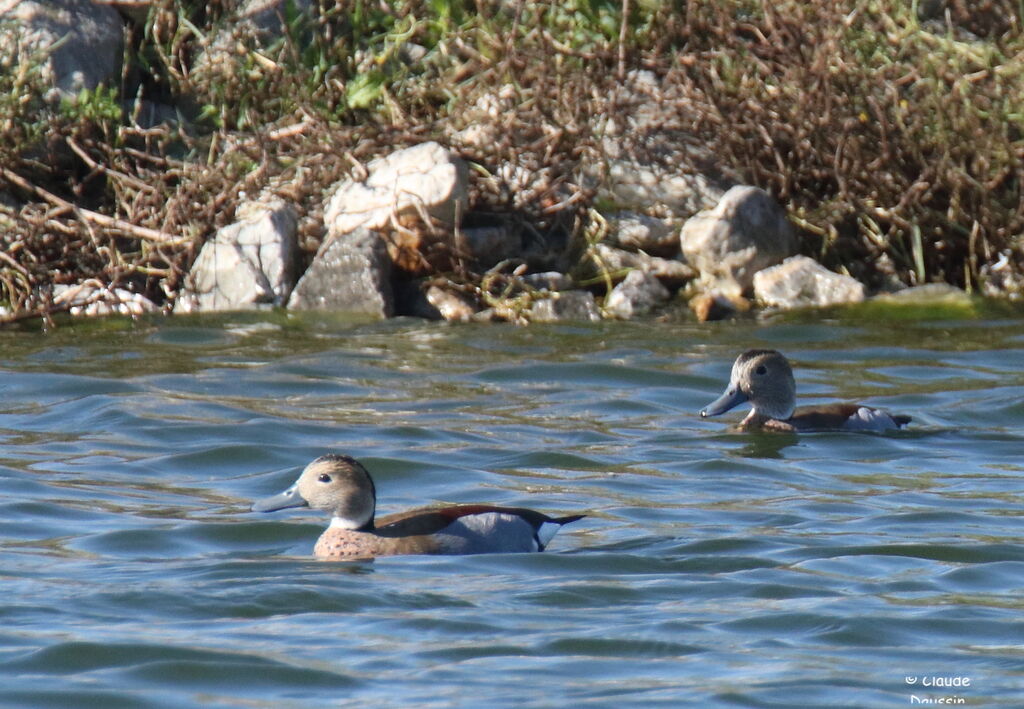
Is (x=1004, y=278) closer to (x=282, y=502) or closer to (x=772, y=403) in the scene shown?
(x=772, y=403)

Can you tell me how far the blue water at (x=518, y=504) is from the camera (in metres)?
4.74

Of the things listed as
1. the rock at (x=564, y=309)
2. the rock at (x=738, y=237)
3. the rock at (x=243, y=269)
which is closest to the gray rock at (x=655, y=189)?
the rock at (x=738, y=237)

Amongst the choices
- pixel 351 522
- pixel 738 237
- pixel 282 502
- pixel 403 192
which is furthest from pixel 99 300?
pixel 351 522

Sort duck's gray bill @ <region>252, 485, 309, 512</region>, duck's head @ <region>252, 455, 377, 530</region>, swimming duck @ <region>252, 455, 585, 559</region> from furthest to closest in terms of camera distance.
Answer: duck's gray bill @ <region>252, 485, 309, 512</region>, duck's head @ <region>252, 455, 377, 530</region>, swimming duck @ <region>252, 455, 585, 559</region>

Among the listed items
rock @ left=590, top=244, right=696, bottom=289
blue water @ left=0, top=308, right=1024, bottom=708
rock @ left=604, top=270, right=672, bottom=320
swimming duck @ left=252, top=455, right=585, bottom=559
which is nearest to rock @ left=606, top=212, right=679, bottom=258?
rock @ left=590, top=244, right=696, bottom=289

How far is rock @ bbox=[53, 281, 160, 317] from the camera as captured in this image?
460 inches

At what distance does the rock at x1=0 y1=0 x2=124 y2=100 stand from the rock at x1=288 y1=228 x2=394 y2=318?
2235 mm

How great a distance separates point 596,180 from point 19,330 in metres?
4.13

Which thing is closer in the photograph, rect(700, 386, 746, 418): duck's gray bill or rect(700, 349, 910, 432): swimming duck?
rect(700, 349, 910, 432): swimming duck

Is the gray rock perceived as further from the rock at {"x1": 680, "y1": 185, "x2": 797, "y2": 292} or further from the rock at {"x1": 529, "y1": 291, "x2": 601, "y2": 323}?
the rock at {"x1": 529, "y1": 291, "x2": 601, "y2": 323}

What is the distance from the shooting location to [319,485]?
6242 millimetres

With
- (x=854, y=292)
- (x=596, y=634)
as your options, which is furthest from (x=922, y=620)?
(x=854, y=292)

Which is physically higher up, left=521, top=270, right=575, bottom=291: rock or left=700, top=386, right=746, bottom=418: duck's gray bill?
left=521, top=270, right=575, bottom=291: rock

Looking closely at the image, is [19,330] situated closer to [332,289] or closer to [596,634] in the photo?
[332,289]
